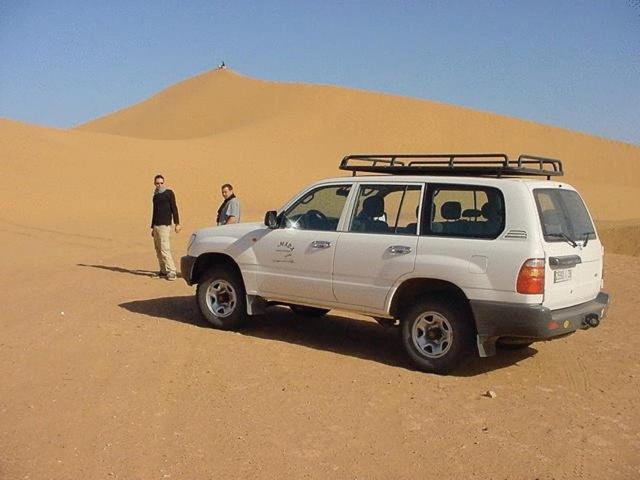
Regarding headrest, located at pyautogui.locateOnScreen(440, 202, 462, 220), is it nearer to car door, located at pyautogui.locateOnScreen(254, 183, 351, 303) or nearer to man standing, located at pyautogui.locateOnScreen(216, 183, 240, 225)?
car door, located at pyautogui.locateOnScreen(254, 183, 351, 303)

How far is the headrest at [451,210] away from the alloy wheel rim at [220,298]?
265 centimetres

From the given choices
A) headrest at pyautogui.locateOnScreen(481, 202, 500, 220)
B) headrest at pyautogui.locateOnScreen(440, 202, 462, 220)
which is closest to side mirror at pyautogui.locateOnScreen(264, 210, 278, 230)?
headrest at pyautogui.locateOnScreen(440, 202, 462, 220)

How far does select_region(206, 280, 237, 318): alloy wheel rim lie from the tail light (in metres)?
3.34

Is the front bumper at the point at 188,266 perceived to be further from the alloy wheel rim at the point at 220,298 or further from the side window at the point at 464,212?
the side window at the point at 464,212

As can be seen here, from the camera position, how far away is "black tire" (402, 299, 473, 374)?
255 inches

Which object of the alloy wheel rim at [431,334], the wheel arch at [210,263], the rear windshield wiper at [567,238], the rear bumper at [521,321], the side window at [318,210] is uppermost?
the side window at [318,210]

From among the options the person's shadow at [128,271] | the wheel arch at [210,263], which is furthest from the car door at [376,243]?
the person's shadow at [128,271]

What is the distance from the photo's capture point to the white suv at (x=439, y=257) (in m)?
6.17

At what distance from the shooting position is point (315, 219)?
7.64 metres

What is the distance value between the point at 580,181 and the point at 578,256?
1897 inches

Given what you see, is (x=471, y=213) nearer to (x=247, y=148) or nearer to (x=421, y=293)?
(x=421, y=293)

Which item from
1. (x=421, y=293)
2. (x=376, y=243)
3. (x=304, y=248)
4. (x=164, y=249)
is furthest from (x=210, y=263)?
(x=164, y=249)

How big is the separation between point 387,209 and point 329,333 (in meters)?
1.81

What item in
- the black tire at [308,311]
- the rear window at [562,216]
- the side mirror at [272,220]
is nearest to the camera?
the rear window at [562,216]
